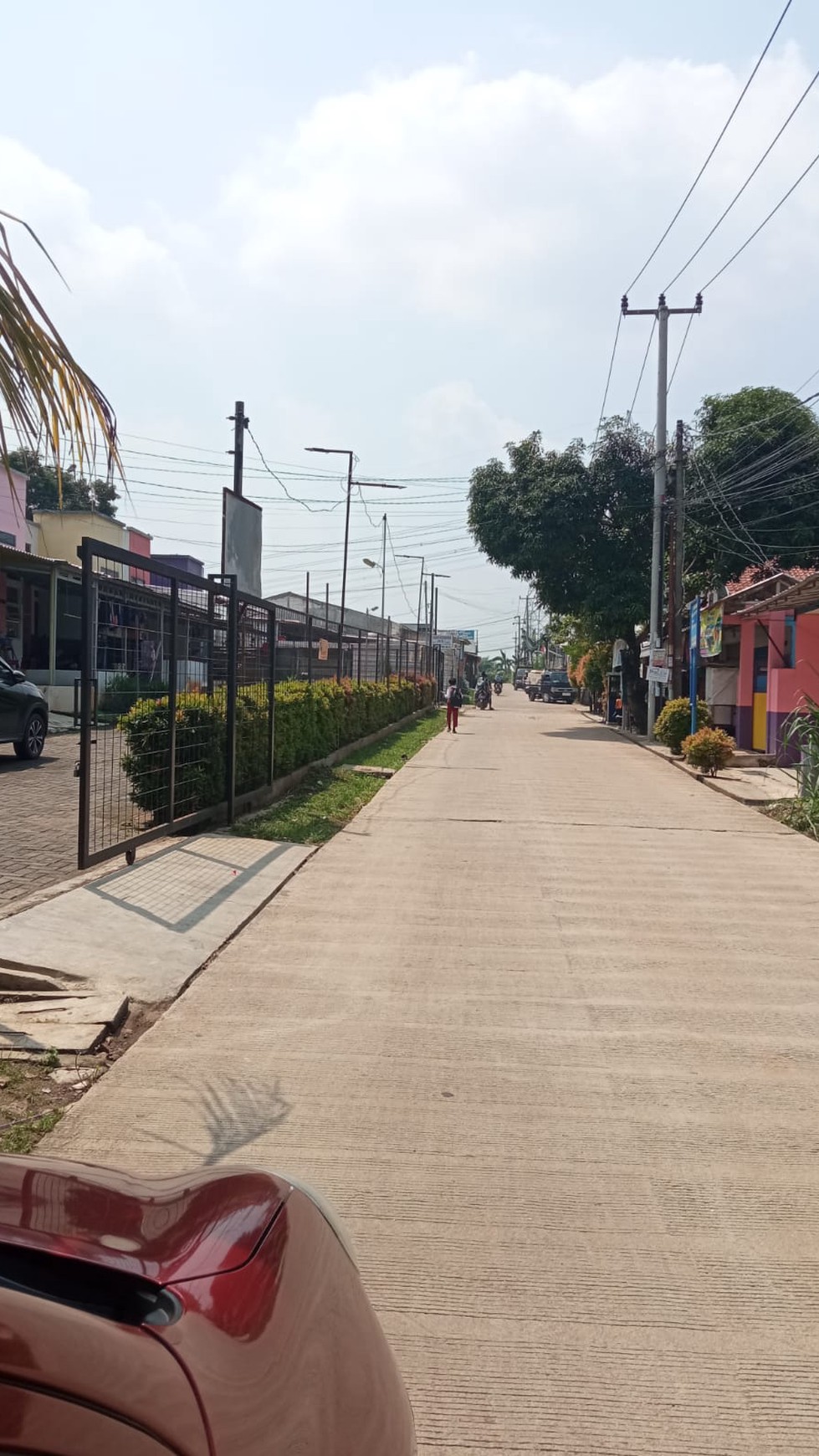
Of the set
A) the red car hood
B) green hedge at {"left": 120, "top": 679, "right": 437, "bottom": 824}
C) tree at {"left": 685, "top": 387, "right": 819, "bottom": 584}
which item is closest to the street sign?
green hedge at {"left": 120, "top": 679, "right": 437, "bottom": 824}

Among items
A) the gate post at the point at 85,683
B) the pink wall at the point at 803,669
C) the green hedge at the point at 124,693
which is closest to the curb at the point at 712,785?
the pink wall at the point at 803,669

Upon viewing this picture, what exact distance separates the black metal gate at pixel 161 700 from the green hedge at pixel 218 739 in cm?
2

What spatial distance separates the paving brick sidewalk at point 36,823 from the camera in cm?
831

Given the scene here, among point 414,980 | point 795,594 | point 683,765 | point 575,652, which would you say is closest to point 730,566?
point 683,765

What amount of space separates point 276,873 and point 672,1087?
197 inches

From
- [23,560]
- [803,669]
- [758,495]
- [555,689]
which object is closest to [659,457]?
[758,495]

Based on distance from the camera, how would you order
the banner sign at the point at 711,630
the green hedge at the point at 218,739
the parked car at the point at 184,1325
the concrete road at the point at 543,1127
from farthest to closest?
the banner sign at the point at 711,630, the green hedge at the point at 218,739, the concrete road at the point at 543,1127, the parked car at the point at 184,1325

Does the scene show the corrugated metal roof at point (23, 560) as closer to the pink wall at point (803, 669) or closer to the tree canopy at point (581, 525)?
the pink wall at point (803, 669)

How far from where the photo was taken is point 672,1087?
15.9 feet

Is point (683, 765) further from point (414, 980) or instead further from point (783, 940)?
point (414, 980)

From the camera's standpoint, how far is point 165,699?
9.24 m

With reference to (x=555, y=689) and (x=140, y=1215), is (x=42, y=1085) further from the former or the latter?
(x=555, y=689)

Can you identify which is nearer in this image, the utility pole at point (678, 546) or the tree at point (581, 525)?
the utility pole at point (678, 546)

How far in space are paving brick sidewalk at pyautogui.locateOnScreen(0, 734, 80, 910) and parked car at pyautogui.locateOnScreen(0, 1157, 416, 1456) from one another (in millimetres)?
5720
